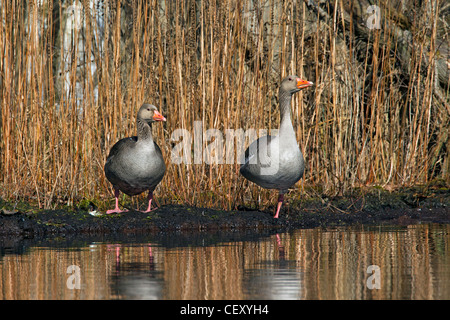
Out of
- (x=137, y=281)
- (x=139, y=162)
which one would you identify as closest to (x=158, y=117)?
(x=139, y=162)

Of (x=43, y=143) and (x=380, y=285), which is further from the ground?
(x=43, y=143)

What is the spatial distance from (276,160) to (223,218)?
82 centimetres

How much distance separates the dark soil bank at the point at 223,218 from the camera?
6.90 meters

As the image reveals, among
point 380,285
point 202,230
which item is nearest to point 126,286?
point 380,285

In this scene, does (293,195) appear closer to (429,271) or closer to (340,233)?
(340,233)

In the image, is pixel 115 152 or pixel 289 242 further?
pixel 115 152

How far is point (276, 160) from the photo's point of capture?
7035 millimetres

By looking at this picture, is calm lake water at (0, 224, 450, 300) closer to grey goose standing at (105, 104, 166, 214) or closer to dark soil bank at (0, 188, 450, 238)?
dark soil bank at (0, 188, 450, 238)

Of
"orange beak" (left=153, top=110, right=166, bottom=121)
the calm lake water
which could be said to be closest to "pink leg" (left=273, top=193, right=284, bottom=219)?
the calm lake water

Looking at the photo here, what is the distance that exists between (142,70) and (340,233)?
309 cm

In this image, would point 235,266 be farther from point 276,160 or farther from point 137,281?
point 276,160
